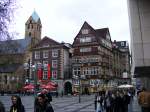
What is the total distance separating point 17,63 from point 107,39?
103 feet

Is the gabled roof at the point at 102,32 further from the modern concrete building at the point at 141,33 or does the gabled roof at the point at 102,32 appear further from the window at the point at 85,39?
the modern concrete building at the point at 141,33

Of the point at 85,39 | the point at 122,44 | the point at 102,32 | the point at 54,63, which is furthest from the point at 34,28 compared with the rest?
the point at 85,39

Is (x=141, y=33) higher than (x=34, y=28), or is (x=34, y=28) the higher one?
(x=34, y=28)

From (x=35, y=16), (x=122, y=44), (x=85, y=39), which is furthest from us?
(x=35, y=16)

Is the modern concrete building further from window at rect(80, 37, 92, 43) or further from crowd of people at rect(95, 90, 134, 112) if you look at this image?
window at rect(80, 37, 92, 43)

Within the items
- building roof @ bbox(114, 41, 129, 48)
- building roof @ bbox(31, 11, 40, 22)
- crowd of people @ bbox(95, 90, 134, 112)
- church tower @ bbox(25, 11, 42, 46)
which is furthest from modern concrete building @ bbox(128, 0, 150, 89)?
building roof @ bbox(31, 11, 40, 22)

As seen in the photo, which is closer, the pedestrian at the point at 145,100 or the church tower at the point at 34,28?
the pedestrian at the point at 145,100

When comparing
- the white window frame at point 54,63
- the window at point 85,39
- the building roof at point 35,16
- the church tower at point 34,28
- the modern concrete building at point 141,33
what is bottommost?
the modern concrete building at point 141,33

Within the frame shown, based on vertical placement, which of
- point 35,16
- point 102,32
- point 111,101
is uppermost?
point 35,16

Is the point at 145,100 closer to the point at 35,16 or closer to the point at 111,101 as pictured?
the point at 111,101

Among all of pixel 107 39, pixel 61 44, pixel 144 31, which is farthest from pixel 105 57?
pixel 144 31

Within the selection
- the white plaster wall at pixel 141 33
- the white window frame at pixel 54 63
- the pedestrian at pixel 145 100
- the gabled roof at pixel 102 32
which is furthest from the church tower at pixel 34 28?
the pedestrian at pixel 145 100

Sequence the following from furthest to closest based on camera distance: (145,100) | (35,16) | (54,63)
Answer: (35,16) → (54,63) → (145,100)

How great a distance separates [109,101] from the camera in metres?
17.4
